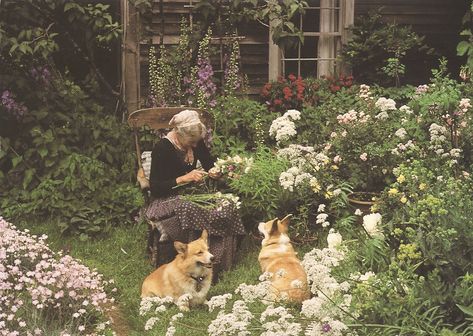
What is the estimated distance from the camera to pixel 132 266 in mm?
6809

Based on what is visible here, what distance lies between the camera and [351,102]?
8945mm

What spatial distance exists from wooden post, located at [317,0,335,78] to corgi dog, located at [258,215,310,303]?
16.3 feet

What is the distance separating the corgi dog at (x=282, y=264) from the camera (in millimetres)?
5281

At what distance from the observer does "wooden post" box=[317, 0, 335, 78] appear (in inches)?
413

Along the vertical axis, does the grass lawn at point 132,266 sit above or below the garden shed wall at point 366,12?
below

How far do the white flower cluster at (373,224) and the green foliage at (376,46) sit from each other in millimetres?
5470

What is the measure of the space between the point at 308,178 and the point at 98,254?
1961 millimetres

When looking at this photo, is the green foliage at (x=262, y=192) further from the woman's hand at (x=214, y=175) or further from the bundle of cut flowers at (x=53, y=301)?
the bundle of cut flowers at (x=53, y=301)

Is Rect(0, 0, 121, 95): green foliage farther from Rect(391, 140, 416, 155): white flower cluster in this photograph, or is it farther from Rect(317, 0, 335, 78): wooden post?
Rect(391, 140, 416, 155): white flower cluster

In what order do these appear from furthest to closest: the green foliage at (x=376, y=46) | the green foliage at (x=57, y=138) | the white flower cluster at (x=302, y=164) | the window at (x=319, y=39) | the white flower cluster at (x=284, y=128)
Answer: the window at (x=319, y=39) < the green foliage at (x=376, y=46) < the green foliage at (x=57, y=138) < the white flower cluster at (x=284, y=128) < the white flower cluster at (x=302, y=164)

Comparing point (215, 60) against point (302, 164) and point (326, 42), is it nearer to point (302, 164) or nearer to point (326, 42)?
point (326, 42)

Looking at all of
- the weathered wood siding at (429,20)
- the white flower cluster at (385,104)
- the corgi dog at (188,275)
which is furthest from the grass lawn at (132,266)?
the weathered wood siding at (429,20)

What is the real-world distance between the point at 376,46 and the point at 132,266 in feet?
15.6

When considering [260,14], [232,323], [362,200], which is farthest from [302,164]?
[232,323]
